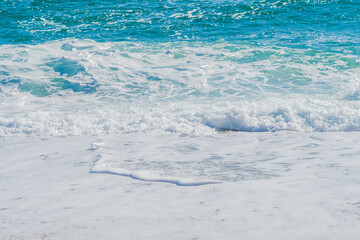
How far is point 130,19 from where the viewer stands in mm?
14023

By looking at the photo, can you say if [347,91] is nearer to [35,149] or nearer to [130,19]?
[35,149]

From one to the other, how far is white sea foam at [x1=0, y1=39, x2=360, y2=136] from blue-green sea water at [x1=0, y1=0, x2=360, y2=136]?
0.02 metres

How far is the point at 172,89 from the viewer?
7965mm

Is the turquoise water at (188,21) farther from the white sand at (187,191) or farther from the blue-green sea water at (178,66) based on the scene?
the white sand at (187,191)

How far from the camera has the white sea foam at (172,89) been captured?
19.7ft

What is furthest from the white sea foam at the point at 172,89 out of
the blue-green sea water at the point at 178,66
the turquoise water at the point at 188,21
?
the turquoise water at the point at 188,21

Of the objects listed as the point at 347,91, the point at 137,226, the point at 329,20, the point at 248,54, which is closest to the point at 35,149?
the point at 137,226

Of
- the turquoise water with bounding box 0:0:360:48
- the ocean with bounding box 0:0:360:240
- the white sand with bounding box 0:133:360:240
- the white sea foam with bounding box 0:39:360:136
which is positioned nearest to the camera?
the white sand with bounding box 0:133:360:240

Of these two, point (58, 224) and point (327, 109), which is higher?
point (58, 224)

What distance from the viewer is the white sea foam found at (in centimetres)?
600

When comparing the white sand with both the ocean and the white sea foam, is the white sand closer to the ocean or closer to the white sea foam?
the ocean

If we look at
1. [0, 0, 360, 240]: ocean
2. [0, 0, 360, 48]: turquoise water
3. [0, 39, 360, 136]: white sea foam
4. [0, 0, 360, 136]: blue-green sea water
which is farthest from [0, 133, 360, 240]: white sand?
[0, 0, 360, 48]: turquoise water

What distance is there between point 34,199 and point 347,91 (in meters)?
5.64

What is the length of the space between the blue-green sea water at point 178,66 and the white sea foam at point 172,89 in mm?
23
